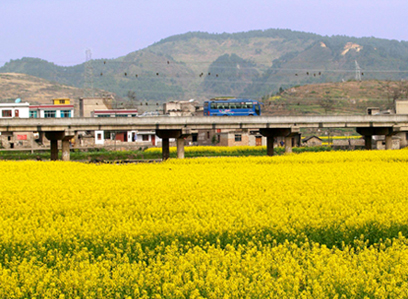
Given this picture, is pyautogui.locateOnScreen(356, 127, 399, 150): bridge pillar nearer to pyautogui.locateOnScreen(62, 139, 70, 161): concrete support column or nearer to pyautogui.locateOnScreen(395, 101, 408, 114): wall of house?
pyautogui.locateOnScreen(395, 101, 408, 114): wall of house

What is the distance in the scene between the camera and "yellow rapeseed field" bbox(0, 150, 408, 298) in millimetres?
11477

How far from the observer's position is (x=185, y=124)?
215 feet

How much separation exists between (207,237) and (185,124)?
5029cm

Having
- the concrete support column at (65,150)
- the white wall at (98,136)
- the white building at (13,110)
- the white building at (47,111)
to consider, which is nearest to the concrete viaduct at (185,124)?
the concrete support column at (65,150)

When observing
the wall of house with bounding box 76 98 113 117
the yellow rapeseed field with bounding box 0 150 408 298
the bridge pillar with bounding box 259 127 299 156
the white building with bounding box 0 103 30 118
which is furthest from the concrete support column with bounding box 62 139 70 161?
the wall of house with bounding box 76 98 113 117

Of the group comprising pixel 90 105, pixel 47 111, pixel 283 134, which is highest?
pixel 90 105

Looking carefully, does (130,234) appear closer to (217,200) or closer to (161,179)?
(217,200)

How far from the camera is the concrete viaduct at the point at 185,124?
63062mm

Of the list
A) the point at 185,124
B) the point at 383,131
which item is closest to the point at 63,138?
the point at 185,124

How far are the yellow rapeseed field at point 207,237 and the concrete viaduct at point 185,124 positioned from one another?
119 feet

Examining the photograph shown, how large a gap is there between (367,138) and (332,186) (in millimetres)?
55617

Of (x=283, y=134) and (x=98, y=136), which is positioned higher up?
(x=98, y=136)

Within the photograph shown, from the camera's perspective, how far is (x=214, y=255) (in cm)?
1327

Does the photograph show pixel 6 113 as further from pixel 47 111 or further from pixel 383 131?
pixel 383 131
